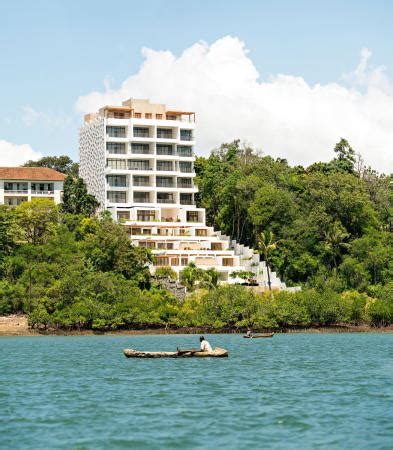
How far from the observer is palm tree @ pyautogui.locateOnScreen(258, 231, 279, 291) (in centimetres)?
10012

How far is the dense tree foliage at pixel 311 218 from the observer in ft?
330

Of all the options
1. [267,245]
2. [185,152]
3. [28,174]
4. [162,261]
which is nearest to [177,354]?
[162,261]

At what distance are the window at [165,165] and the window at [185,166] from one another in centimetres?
→ 146

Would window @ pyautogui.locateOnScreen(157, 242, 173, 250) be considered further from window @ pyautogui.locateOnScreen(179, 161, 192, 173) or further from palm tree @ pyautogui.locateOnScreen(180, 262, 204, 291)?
window @ pyautogui.locateOnScreen(179, 161, 192, 173)

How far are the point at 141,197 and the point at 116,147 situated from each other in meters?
6.61

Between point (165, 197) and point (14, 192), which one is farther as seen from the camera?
point (14, 192)

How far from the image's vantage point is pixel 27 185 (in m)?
119

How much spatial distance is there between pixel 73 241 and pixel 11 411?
63.6 m

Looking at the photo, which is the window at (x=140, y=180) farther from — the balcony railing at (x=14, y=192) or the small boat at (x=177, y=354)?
the small boat at (x=177, y=354)

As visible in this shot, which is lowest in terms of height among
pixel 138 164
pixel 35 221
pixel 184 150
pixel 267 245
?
pixel 267 245

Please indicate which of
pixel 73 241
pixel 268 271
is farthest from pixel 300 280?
pixel 73 241

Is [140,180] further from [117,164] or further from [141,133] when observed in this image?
[141,133]

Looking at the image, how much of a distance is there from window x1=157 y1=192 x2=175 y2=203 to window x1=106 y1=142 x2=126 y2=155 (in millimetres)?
6717

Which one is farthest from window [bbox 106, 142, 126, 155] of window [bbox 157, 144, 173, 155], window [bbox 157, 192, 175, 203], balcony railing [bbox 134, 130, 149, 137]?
window [bbox 157, 192, 175, 203]
